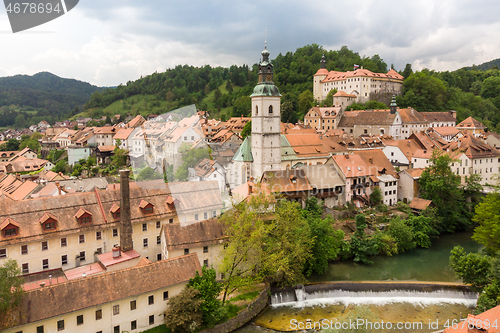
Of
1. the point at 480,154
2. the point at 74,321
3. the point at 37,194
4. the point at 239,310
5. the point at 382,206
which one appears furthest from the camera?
the point at 480,154

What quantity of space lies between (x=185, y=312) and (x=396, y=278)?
65.2 ft

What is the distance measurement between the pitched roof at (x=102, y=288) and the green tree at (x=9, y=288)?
0.79 metres

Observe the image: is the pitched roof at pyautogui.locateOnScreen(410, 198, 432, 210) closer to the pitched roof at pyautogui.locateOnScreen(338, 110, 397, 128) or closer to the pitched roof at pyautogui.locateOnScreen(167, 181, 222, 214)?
the pitched roof at pyautogui.locateOnScreen(167, 181, 222, 214)

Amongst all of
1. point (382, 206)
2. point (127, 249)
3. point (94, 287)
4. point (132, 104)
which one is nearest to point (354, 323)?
point (94, 287)

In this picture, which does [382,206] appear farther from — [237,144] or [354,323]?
[237,144]

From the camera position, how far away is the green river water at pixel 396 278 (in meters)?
24.7

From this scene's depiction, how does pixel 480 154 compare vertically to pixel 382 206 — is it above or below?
above

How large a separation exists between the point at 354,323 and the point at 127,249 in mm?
17772

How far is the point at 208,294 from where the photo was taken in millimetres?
22500

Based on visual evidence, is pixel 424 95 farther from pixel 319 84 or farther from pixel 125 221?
pixel 125 221

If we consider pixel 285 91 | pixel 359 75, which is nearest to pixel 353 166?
pixel 359 75

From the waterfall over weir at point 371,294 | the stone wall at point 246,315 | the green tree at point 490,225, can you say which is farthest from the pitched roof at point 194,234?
the green tree at point 490,225

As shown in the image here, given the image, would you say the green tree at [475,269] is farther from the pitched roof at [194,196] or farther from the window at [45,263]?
the window at [45,263]

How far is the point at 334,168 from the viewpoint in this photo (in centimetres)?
4538
